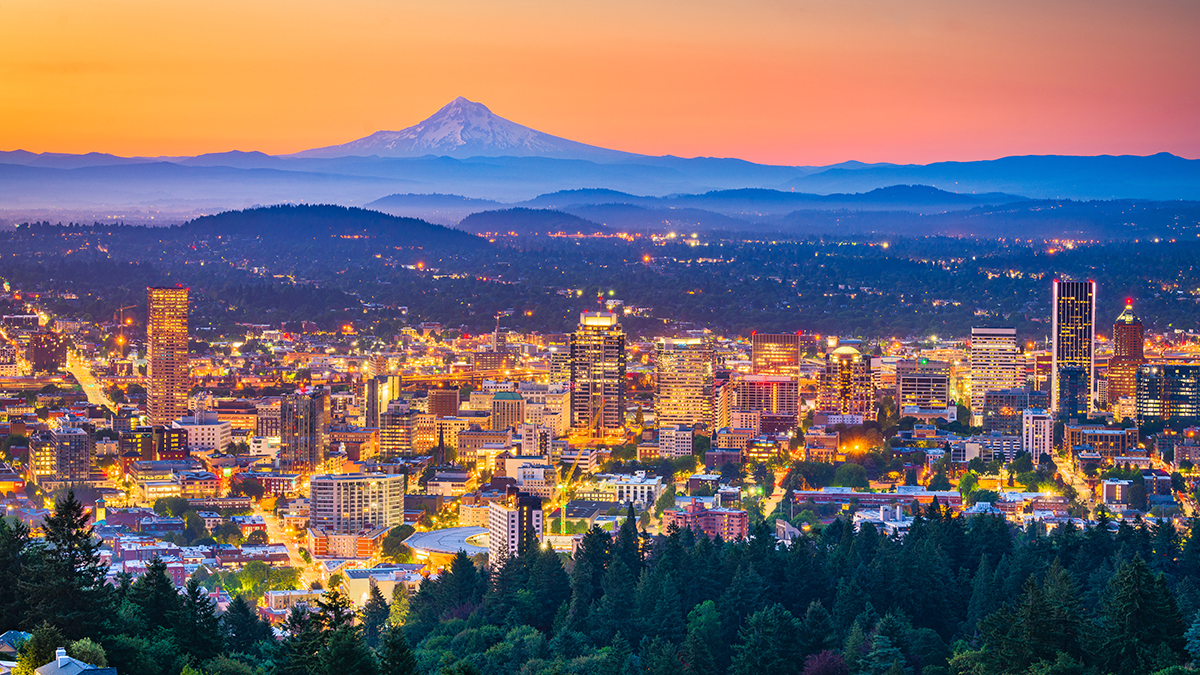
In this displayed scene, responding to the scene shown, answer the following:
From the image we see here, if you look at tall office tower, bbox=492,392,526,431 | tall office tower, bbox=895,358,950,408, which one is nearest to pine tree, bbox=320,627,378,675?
tall office tower, bbox=492,392,526,431

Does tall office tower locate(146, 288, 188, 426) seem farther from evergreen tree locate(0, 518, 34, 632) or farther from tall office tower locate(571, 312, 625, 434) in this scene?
evergreen tree locate(0, 518, 34, 632)

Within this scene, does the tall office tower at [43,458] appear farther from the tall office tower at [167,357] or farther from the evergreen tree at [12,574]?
the evergreen tree at [12,574]

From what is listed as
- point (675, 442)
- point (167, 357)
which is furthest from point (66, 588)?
point (167, 357)

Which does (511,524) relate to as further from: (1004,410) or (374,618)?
(1004,410)

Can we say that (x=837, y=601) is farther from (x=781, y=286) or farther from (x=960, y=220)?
(x=960, y=220)

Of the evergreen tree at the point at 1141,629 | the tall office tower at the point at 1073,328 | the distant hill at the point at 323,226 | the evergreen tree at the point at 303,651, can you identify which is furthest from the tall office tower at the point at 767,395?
the distant hill at the point at 323,226

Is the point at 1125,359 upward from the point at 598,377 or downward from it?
upward
